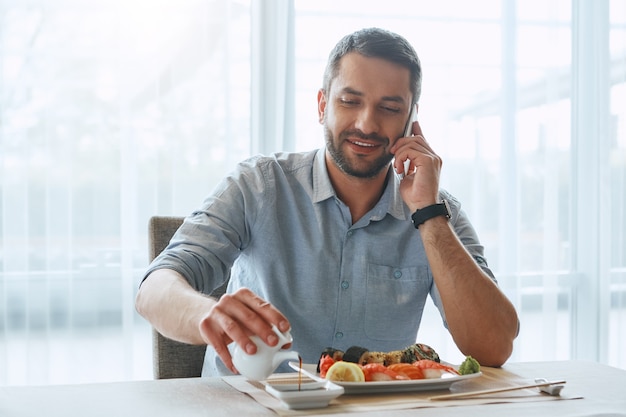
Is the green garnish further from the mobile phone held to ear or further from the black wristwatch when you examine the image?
the mobile phone held to ear

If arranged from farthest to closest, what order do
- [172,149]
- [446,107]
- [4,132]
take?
[446,107] < [172,149] < [4,132]

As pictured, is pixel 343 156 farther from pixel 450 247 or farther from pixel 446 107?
pixel 446 107

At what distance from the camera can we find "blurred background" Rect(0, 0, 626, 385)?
9.11ft

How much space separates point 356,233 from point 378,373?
1.99 ft

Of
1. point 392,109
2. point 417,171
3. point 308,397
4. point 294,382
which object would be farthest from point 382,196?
point 308,397

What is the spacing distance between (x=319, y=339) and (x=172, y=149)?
1361mm

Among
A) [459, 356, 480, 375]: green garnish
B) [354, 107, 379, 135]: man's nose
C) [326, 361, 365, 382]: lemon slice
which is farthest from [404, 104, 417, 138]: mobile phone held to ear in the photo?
[326, 361, 365, 382]: lemon slice

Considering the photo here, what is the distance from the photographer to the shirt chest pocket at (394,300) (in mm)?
1785

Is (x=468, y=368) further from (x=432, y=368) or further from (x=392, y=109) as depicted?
(x=392, y=109)

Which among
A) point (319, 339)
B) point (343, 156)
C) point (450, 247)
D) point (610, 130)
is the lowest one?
point (319, 339)

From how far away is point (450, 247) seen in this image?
1.74 metres

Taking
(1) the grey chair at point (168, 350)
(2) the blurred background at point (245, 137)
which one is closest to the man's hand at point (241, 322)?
(1) the grey chair at point (168, 350)

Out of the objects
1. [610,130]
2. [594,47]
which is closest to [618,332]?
[610,130]

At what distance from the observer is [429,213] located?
5.86 feet
